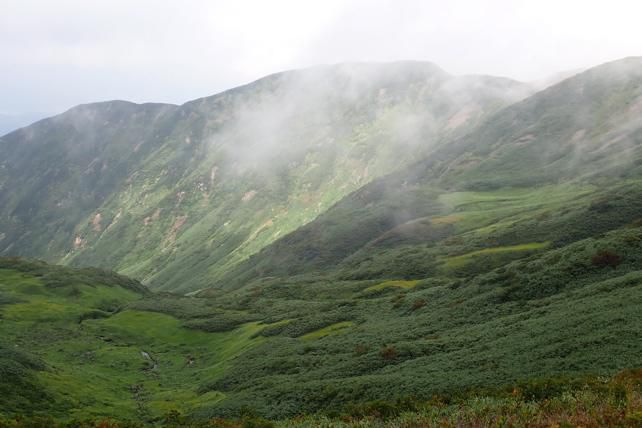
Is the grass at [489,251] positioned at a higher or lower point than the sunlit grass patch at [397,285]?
higher

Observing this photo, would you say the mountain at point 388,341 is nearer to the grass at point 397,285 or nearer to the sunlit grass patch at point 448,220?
the grass at point 397,285

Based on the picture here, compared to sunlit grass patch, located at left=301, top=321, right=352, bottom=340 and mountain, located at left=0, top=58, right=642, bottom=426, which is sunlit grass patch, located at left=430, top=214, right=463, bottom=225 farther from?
sunlit grass patch, located at left=301, top=321, right=352, bottom=340

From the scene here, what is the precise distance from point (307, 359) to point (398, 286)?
2018 inches

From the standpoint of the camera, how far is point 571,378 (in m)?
34.9

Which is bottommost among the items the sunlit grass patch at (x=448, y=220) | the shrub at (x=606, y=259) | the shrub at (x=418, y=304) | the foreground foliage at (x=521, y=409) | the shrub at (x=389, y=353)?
the sunlit grass patch at (x=448, y=220)

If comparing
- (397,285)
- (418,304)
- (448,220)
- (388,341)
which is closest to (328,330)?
(418,304)

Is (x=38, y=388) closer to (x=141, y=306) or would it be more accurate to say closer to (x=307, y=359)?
(x=307, y=359)

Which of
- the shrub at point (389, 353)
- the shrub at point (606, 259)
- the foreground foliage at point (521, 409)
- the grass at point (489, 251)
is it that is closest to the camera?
the foreground foliage at point (521, 409)

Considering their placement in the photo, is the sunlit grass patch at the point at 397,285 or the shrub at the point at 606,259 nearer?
the shrub at the point at 606,259

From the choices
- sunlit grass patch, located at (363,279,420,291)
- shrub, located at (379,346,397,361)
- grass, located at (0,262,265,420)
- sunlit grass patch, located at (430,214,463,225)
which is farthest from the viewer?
sunlit grass patch, located at (430,214,463,225)

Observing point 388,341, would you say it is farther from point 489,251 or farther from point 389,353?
point 489,251

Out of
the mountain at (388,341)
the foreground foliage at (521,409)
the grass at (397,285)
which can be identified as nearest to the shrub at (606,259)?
the mountain at (388,341)

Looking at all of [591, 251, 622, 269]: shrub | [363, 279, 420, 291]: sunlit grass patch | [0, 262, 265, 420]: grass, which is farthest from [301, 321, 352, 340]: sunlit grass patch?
[591, 251, 622, 269]: shrub

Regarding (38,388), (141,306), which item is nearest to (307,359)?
(38,388)
